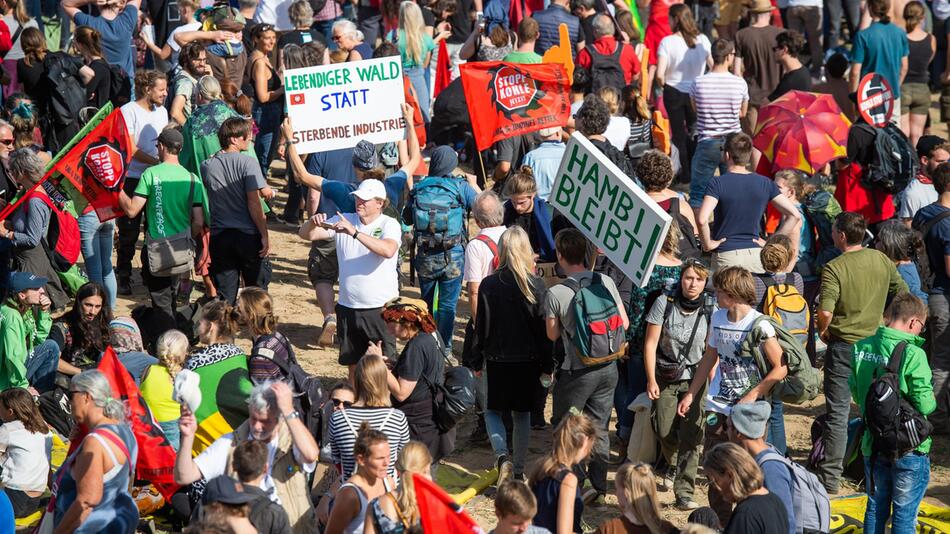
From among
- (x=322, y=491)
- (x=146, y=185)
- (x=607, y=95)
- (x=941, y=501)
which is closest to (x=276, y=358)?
(x=322, y=491)

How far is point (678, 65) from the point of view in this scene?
46.8 ft

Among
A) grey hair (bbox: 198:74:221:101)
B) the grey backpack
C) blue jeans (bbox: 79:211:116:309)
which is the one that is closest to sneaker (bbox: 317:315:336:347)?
blue jeans (bbox: 79:211:116:309)

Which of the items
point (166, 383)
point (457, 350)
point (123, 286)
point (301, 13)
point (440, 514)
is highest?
point (440, 514)

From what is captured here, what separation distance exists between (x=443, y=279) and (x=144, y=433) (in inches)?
123

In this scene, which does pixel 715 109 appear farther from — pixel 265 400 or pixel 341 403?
pixel 265 400

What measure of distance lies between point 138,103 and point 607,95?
13.2 ft

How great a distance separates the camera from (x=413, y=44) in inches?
546

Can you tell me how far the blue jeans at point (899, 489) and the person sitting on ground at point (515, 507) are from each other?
8.26 ft

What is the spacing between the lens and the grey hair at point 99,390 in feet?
20.8

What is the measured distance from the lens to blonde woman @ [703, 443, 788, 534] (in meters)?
5.78

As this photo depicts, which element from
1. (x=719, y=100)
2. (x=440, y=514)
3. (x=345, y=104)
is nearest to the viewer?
(x=440, y=514)

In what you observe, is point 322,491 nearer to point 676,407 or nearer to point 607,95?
point 676,407

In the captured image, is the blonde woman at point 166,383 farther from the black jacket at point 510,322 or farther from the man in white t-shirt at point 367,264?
the black jacket at point 510,322

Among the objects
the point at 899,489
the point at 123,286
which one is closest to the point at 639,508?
the point at 899,489
